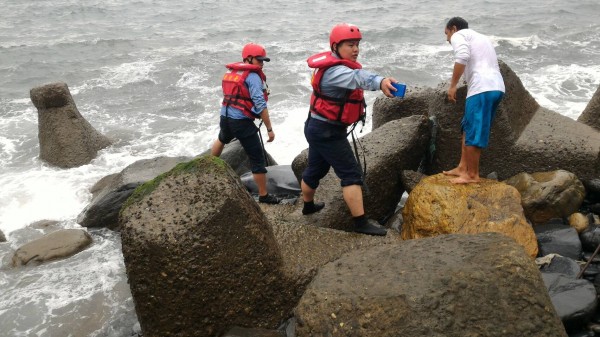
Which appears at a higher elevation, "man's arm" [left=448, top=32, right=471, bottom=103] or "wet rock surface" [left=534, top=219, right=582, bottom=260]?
"man's arm" [left=448, top=32, right=471, bottom=103]

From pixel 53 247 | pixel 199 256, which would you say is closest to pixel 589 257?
pixel 199 256

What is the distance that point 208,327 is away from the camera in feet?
12.0

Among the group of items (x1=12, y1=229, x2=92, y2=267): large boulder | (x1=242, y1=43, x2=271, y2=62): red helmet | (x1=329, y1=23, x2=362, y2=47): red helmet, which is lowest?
(x1=12, y1=229, x2=92, y2=267): large boulder

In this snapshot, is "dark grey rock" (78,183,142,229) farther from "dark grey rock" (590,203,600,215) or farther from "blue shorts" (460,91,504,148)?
"dark grey rock" (590,203,600,215)

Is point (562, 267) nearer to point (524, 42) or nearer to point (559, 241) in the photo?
point (559, 241)

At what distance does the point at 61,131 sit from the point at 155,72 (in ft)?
19.5

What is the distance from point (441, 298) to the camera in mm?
2824

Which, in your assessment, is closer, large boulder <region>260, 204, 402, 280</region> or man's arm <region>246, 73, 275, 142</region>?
large boulder <region>260, 204, 402, 280</region>

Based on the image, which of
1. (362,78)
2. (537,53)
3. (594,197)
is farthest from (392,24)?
(362,78)

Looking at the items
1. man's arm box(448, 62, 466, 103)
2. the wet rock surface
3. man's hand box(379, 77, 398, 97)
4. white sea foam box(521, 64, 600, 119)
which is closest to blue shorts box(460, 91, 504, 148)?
man's arm box(448, 62, 466, 103)

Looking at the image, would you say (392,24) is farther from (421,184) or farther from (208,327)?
(208,327)

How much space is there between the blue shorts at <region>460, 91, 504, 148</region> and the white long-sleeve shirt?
2.3 inches

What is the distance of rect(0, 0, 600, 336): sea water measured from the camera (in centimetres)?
552

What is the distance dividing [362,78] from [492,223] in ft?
5.70
